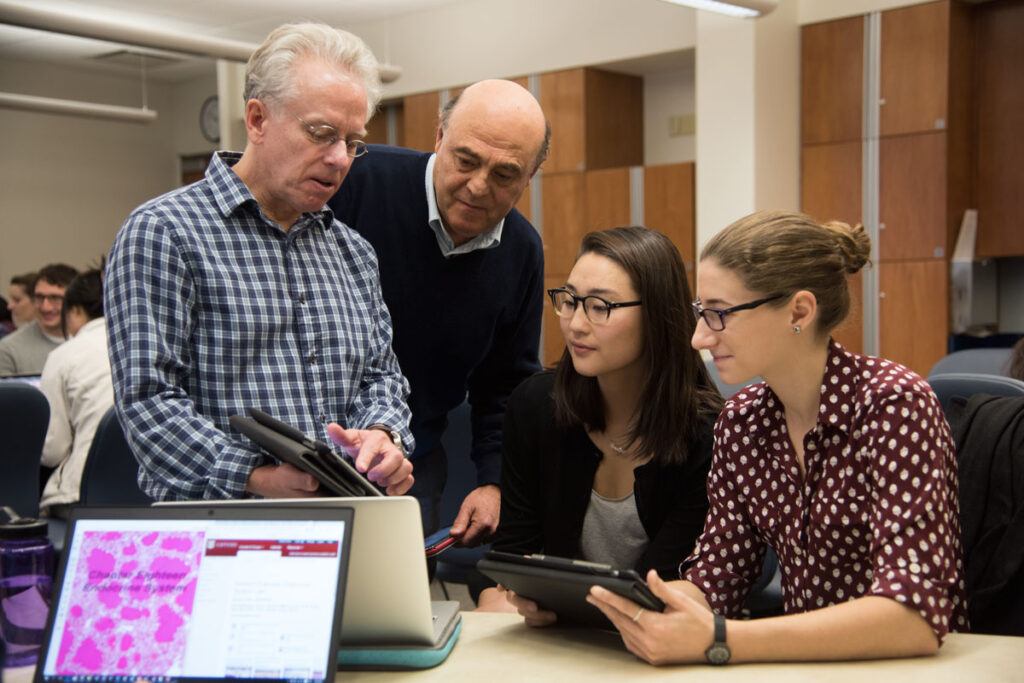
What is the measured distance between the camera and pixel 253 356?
4.99ft

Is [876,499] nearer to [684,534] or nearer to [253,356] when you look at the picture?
[684,534]

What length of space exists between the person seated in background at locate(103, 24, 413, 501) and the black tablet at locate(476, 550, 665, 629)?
0.24m

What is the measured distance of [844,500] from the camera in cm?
145

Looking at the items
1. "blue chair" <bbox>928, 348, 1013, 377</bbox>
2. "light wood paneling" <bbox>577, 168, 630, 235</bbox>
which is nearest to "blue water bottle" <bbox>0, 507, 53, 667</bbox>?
"blue chair" <bbox>928, 348, 1013, 377</bbox>

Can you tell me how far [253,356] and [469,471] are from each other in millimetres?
1653

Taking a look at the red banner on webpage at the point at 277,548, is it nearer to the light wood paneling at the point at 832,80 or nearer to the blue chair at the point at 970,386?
the blue chair at the point at 970,386

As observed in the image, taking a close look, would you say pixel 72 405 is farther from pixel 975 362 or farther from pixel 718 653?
pixel 975 362

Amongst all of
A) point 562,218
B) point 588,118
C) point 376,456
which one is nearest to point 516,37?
point 588,118

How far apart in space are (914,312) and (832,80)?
155 cm

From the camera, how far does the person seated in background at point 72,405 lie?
3.31m

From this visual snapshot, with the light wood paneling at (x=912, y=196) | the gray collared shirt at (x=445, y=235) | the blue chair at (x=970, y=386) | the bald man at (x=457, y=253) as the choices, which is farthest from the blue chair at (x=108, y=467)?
the light wood paneling at (x=912, y=196)

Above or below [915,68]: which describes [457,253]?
below

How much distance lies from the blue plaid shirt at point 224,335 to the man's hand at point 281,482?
0.02 metres

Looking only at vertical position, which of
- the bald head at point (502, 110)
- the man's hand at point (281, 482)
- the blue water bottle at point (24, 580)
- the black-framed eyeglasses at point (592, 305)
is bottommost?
the blue water bottle at point (24, 580)
